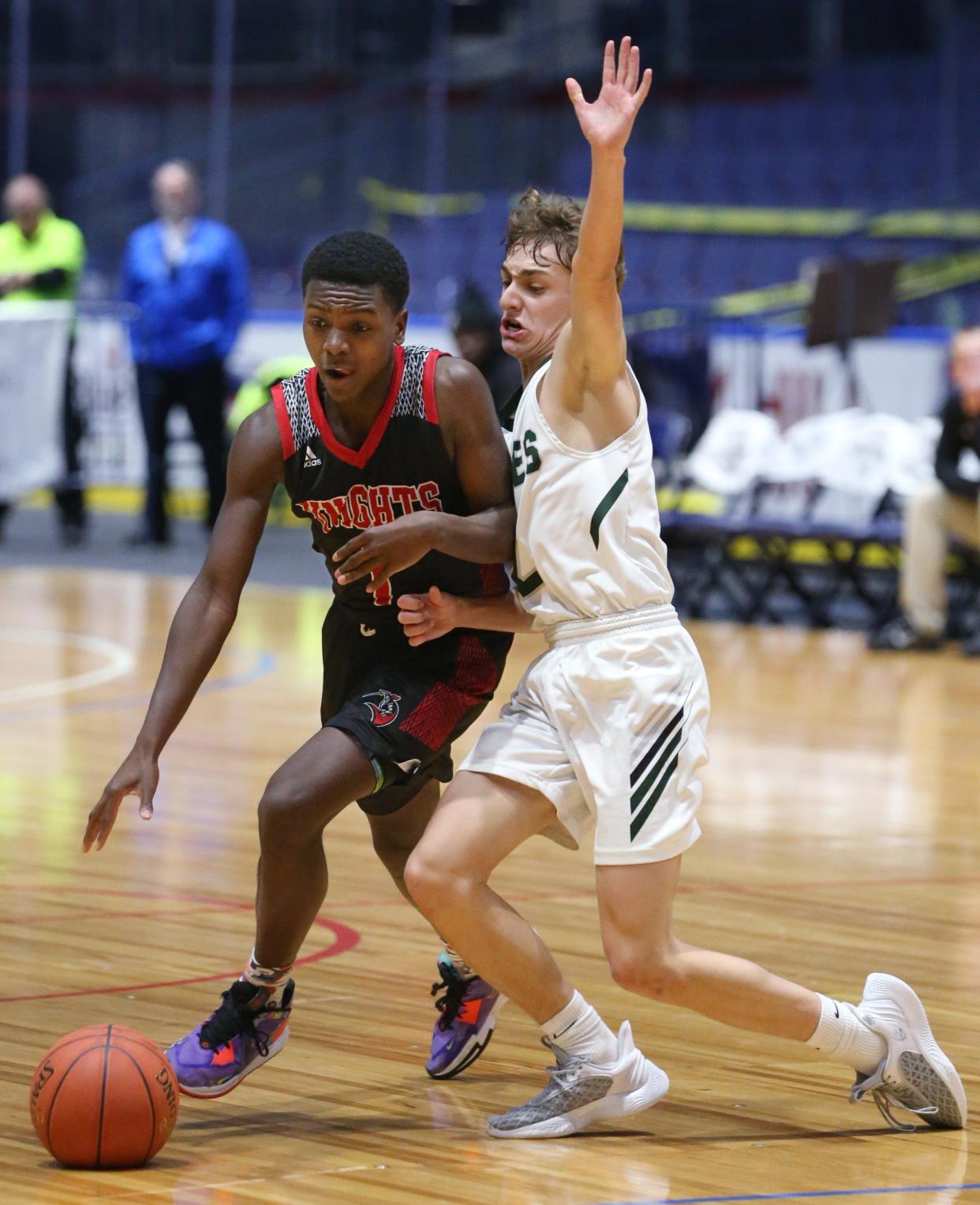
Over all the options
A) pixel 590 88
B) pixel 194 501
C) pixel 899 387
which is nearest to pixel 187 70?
pixel 590 88

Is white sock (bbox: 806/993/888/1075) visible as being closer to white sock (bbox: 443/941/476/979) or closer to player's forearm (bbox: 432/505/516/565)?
white sock (bbox: 443/941/476/979)

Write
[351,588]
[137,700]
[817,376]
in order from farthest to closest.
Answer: [817,376], [137,700], [351,588]

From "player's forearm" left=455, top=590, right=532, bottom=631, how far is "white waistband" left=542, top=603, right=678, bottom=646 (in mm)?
155

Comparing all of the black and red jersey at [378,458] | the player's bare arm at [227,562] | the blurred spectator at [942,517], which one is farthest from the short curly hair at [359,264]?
the blurred spectator at [942,517]

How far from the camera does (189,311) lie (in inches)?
548

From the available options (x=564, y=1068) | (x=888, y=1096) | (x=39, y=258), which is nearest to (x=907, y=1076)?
(x=888, y=1096)

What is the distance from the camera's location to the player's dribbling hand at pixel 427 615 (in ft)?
12.3

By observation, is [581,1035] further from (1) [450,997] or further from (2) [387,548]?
(2) [387,548]

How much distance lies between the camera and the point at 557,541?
148 inches

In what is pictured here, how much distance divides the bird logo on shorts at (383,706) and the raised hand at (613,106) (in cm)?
110

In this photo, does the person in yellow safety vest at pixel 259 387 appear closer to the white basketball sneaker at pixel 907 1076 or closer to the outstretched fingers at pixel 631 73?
the outstretched fingers at pixel 631 73

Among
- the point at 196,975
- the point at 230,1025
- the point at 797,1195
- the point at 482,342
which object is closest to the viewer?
the point at 797,1195

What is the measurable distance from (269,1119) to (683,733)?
1019mm

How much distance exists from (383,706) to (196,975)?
1.14 meters
